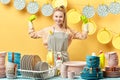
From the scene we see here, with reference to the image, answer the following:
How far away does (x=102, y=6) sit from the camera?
297 centimetres

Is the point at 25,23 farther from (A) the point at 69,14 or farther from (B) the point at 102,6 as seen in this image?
(B) the point at 102,6

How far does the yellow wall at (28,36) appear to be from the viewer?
120 inches

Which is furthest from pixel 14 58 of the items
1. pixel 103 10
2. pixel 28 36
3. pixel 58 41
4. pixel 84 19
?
pixel 103 10

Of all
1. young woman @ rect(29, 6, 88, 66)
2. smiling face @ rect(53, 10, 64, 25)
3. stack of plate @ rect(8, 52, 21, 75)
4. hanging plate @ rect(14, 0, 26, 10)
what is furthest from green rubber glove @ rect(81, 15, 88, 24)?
stack of plate @ rect(8, 52, 21, 75)

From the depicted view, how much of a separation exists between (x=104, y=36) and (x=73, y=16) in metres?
0.33

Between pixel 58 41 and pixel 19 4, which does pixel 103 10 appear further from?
pixel 19 4

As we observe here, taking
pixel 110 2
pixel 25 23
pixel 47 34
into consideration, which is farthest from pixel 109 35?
pixel 25 23

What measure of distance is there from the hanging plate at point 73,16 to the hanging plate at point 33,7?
0.30m

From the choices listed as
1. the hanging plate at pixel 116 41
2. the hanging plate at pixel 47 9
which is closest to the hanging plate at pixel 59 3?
the hanging plate at pixel 47 9

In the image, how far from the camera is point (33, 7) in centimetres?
309

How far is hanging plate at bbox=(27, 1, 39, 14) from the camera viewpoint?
3.08m

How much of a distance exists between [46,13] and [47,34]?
10.6 inches

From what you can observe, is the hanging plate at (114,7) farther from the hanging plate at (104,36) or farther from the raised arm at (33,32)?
the raised arm at (33,32)

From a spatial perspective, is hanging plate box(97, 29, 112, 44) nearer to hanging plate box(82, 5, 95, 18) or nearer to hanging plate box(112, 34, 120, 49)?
hanging plate box(112, 34, 120, 49)
